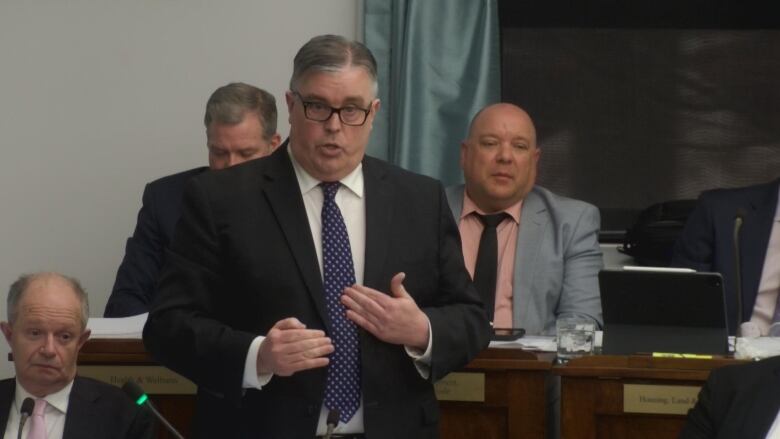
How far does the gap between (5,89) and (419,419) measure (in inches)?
121

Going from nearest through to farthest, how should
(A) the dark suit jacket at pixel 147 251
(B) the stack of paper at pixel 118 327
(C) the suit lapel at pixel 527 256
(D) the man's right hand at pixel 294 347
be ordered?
(D) the man's right hand at pixel 294 347
(B) the stack of paper at pixel 118 327
(C) the suit lapel at pixel 527 256
(A) the dark suit jacket at pixel 147 251

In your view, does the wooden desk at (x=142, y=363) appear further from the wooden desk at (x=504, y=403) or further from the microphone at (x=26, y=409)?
the wooden desk at (x=504, y=403)

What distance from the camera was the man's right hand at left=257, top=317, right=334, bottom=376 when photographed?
258 cm

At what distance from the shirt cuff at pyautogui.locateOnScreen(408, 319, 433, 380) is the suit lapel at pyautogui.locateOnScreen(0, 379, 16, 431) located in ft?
3.67

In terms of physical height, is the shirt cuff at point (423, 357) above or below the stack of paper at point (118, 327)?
above

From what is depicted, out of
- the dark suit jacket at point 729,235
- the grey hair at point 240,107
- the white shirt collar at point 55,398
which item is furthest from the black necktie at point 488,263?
the white shirt collar at point 55,398

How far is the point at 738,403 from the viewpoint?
2990 mm

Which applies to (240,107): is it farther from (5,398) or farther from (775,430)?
(775,430)

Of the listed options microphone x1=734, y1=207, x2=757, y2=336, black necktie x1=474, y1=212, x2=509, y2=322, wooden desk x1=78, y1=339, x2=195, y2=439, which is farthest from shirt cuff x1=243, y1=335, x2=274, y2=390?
black necktie x1=474, y1=212, x2=509, y2=322

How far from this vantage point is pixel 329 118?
9.20ft

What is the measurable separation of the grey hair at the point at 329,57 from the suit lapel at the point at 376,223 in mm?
210

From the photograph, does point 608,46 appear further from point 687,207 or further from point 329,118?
→ point 329,118

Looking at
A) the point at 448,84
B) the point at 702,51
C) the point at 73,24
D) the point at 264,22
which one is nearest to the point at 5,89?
the point at 73,24

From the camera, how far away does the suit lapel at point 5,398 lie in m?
3.37
